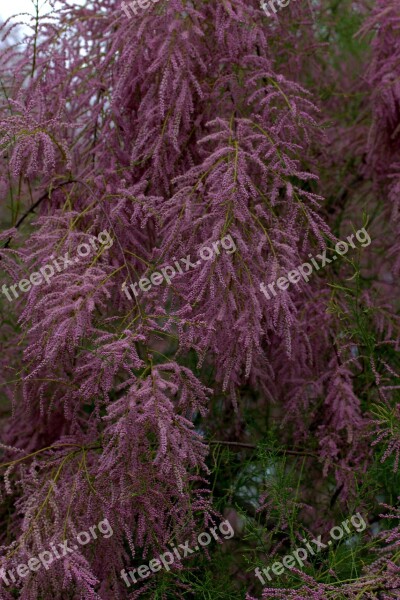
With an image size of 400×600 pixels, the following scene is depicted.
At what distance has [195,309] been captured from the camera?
2221 mm

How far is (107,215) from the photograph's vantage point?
2.37 metres

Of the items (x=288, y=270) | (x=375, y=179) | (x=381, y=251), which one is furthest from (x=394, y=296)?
(x=288, y=270)

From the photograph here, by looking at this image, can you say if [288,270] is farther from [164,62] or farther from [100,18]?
[100,18]

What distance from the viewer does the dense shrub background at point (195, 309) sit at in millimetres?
2080

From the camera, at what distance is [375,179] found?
3.01 m

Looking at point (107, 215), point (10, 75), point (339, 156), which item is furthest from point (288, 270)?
point (10, 75)

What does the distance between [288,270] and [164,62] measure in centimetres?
73

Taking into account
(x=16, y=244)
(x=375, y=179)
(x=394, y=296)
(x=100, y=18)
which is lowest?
(x=394, y=296)

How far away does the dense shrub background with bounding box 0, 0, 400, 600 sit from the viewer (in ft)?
6.82

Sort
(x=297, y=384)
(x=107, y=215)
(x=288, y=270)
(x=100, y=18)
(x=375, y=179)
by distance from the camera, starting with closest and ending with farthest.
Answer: (x=288, y=270), (x=107, y=215), (x=297, y=384), (x=100, y=18), (x=375, y=179)

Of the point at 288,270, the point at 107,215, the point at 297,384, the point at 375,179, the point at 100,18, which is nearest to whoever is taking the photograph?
the point at 288,270

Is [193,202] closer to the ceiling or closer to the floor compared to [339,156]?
closer to the ceiling

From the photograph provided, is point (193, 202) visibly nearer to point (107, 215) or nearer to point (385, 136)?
point (107, 215)

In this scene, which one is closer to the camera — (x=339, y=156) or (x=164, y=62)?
(x=164, y=62)
